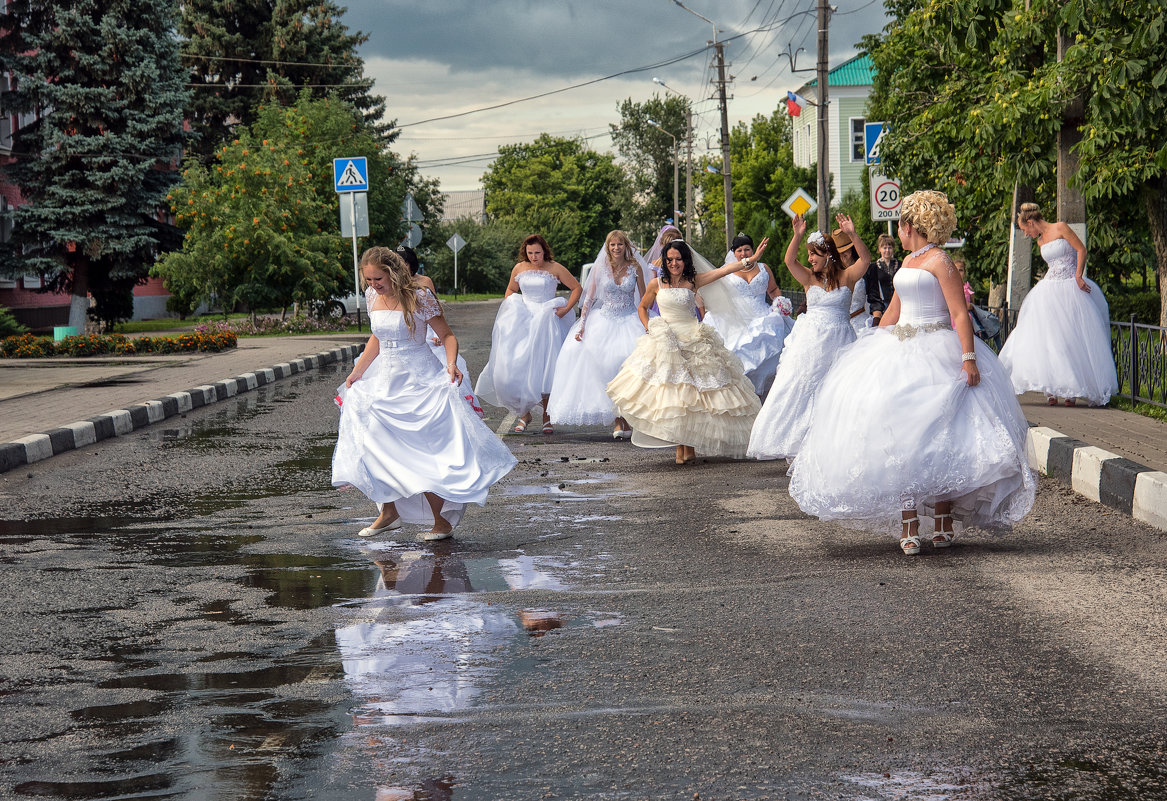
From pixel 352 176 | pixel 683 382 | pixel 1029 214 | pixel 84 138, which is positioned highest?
pixel 84 138

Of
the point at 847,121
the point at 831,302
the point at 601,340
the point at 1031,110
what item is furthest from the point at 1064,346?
the point at 847,121

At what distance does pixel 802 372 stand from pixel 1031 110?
270 inches

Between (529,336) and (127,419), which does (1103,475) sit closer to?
(529,336)

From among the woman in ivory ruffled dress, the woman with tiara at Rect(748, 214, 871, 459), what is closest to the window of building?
the woman in ivory ruffled dress

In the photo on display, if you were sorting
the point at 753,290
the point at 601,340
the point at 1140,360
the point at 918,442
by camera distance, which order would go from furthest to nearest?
the point at 753,290, the point at 601,340, the point at 1140,360, the point at 918,442

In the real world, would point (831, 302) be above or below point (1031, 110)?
below

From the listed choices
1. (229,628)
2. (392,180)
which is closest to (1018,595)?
(229,628)

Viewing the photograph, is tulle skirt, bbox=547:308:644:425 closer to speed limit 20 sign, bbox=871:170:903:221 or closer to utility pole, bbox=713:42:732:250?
speed limit 20 sign, bbox=871:170:903:221

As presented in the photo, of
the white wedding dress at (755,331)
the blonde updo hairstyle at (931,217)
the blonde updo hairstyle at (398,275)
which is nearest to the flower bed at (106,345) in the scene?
the white wedding dress at (755,331)

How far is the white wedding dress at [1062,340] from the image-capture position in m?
14.5

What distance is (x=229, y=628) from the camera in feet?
20.4

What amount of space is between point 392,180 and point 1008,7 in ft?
103

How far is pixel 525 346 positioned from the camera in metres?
15.1

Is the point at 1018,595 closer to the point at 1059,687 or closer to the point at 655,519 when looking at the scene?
the point at 1059,687
